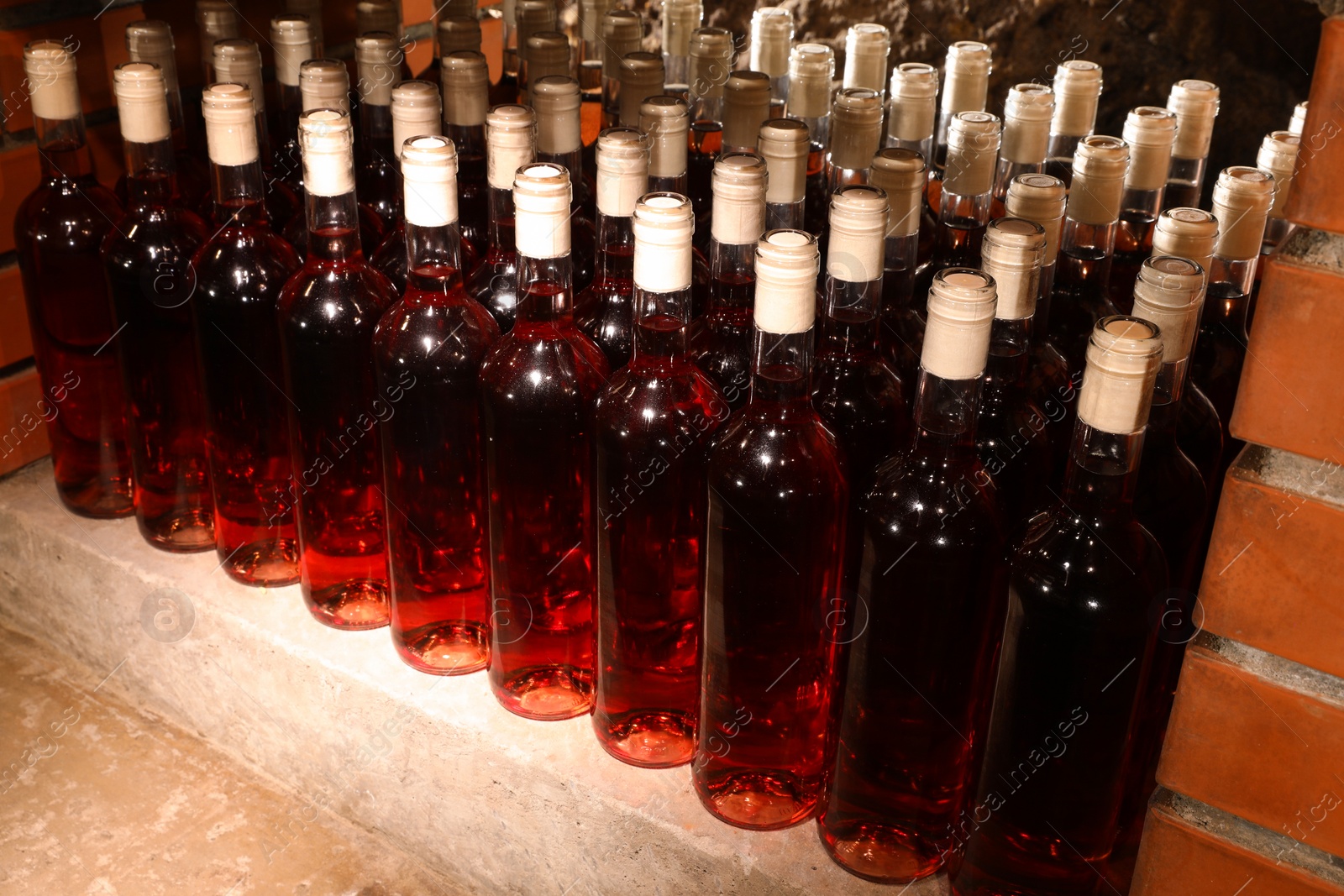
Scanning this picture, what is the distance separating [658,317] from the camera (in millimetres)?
884

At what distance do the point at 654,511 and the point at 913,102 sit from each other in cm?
44

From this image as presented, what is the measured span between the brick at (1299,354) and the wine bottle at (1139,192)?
31cm

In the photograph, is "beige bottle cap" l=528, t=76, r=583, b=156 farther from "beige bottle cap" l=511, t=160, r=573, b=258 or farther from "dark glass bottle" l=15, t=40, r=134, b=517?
"dark glass bottle" l=15, t=40, r=134, b=517

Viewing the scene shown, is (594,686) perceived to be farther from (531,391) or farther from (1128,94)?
(1128,94)

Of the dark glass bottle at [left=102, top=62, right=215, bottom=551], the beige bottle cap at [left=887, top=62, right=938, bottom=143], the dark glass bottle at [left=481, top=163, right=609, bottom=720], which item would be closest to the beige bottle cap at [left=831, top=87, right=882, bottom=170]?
the beige bottle cap at [left=887, top=62, right=938, bottom=143]

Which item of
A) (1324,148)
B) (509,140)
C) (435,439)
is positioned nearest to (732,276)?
(509,140)

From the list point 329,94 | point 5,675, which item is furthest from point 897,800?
point 5,675

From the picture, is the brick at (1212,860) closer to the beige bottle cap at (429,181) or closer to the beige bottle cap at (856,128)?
the beige bottle cap at (856,128)

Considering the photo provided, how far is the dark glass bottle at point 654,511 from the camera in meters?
0.86

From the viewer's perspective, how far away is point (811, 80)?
117 cm

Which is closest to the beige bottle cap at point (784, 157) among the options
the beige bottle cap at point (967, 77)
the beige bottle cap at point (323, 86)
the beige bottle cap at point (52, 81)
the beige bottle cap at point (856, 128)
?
the beige bottle cap at point (856, 128)

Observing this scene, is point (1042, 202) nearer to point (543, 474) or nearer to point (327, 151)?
point (543, 474)

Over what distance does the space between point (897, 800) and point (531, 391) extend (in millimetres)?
420

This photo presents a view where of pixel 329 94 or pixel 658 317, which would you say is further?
pixel 329 94
